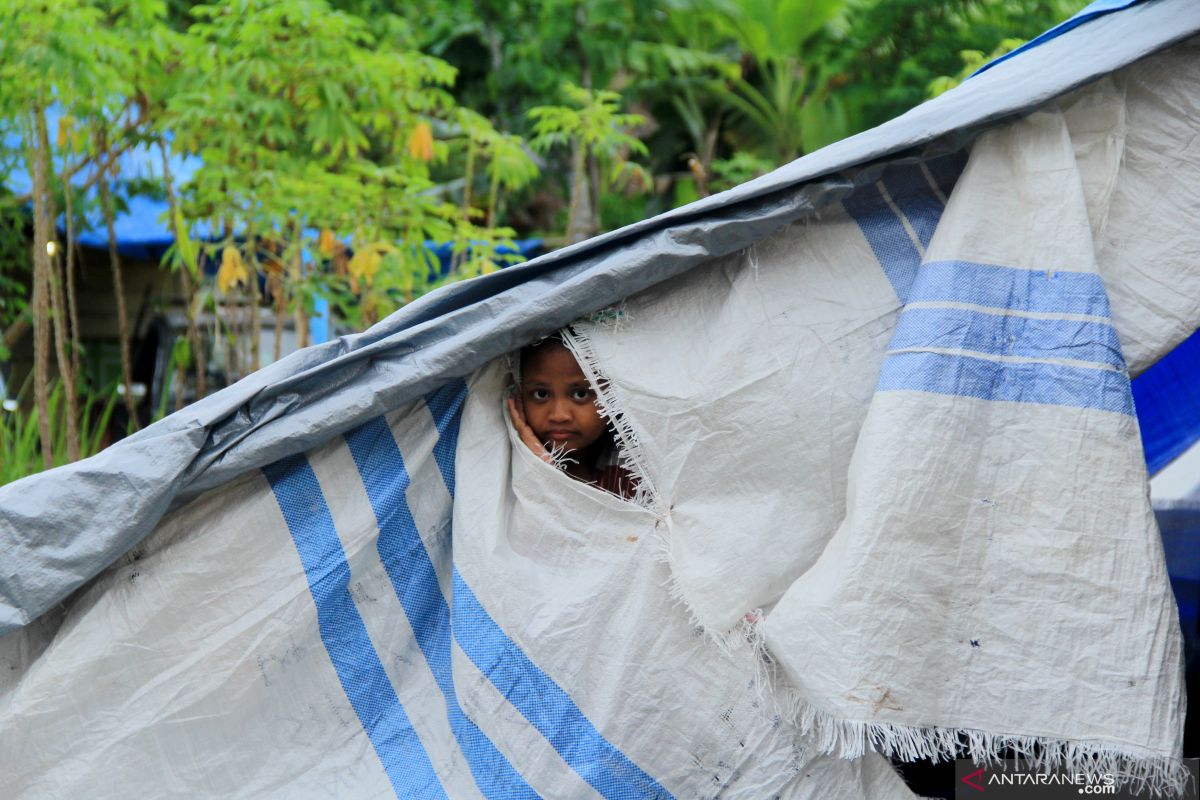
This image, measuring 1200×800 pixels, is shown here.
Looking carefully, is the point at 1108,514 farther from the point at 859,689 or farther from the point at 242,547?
the point at 242,547

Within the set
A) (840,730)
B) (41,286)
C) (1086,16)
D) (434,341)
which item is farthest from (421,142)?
(840,730)

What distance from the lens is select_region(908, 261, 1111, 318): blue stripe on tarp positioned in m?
1.72

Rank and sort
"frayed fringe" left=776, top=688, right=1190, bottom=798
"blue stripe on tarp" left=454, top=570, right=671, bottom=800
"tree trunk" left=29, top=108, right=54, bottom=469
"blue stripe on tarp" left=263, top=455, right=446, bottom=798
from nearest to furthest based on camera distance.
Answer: "frayed fringe" left=776, top=688, right=1190, bottom=798
"blue stripe on tarp" left=454, top=570, right=671, bottom=800
"blue stripe on tarp" left=263, top=455, right=446, bottom=798
"tree trunk" left=29, top=108, right=54, bottom=469

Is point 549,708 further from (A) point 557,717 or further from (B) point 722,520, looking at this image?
(B) point 722,520

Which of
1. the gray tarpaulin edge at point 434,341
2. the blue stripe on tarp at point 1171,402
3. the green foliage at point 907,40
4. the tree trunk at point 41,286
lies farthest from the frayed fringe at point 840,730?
the green foliage at point 907,40

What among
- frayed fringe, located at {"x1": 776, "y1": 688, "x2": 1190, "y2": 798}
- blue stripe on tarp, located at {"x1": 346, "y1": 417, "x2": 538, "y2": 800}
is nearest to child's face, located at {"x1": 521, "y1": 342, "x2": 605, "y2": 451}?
blue stripe on tarp, located at {"x1": 346, "y1": 417, "x2": 538, "y2": 800}

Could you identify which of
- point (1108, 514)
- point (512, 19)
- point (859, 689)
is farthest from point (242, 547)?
point (512, 19)

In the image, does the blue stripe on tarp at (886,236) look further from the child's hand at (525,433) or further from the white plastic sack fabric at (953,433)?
the child's hand at (525,433)

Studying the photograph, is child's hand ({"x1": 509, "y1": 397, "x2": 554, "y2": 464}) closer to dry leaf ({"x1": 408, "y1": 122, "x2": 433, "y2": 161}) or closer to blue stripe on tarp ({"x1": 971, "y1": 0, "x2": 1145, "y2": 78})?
blue stripe on tarp ({"x1": 971, "y1": 0, "x2": 1145, "y2": 78})

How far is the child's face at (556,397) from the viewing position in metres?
2.12

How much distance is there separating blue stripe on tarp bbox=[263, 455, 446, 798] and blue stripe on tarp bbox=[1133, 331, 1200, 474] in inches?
66.1

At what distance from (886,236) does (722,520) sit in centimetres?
54

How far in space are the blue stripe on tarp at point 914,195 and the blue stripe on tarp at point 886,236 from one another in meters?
0.02

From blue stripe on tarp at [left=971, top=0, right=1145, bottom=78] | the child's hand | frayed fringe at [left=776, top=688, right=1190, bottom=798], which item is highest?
blue stripe on tarp at [left=971, top=0, right=1145, bottom=78]
